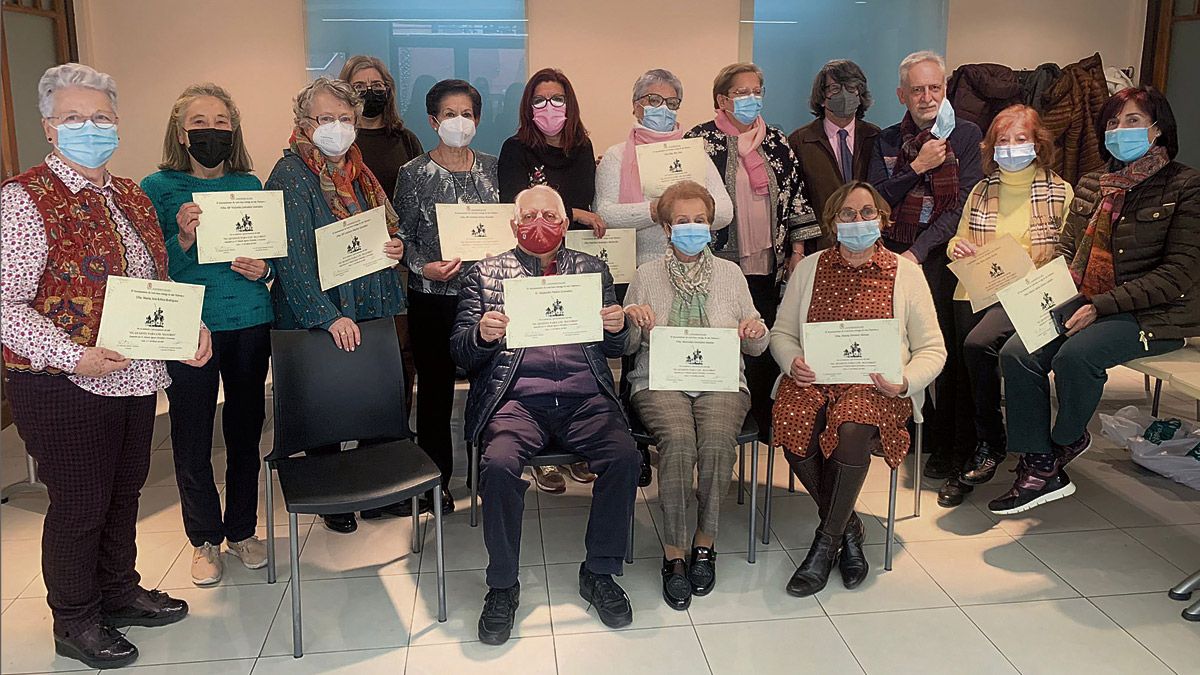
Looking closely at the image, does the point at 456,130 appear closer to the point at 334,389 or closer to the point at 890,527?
the point at 334,389

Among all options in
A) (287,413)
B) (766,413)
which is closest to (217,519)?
(287,413)

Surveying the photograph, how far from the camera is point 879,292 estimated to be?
329 centimetres

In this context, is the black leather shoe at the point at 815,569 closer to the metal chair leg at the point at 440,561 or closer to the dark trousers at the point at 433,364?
the metal chair leg at the point at 440,561

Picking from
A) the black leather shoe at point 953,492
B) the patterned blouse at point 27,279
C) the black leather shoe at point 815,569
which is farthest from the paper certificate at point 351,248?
the black leather shoe at point 953,492

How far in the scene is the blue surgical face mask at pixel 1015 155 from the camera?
3.57 metres

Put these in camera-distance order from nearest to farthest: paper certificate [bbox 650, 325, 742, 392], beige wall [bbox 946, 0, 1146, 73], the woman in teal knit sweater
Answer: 1. the woman in teal knit sweater
2. paper certificate [bbox 650, 325, 742, 392]
3. beige wall [bbox 946, 0, 1146, 73]

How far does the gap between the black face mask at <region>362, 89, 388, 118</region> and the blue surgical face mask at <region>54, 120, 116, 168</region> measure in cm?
160

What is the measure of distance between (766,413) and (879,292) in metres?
0.97

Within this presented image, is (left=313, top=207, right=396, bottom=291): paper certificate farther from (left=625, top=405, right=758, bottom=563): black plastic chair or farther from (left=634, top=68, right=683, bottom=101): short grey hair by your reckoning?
(left=634, top=68, right=683, bottom=101): short grey hair

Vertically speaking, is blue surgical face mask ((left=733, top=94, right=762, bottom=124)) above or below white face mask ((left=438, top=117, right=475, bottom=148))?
above

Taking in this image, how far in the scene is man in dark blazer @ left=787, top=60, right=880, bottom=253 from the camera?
4.00 metres

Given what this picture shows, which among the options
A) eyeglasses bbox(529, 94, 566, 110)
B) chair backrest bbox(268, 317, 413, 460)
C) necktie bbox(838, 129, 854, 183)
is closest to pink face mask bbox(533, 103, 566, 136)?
eyeglasses bbox(529, 94, 566, 110)

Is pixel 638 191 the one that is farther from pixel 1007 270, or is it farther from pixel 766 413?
pixel 1007 270

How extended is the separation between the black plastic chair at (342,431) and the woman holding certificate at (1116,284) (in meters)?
2.25
